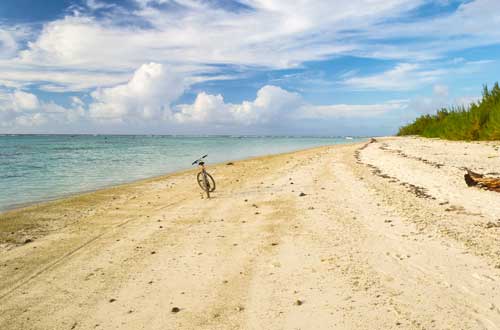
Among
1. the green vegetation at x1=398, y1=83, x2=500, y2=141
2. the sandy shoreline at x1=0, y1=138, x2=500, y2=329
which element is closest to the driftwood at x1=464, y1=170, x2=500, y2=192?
the sandy shoreline at x1=0, y1=138, x2=500, y2=329

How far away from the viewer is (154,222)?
8.61 meters

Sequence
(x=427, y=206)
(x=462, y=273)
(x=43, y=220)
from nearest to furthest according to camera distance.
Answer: (x=462, y=273) < (x=427, y=206) < (x=43, y=220)

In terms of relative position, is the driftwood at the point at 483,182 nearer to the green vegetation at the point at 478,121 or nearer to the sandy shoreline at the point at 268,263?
the sandy shoreline at the point at 268,263

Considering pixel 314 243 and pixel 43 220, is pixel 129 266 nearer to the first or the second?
pixel 314 243

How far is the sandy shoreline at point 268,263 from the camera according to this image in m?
3.99

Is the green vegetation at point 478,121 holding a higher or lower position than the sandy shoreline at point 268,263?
higher

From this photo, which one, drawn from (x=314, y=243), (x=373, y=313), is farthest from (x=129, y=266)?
(x=373, y=313)

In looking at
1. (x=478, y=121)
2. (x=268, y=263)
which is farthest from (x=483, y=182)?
(x=478, y=121)

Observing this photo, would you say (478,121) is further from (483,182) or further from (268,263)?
(268,263)

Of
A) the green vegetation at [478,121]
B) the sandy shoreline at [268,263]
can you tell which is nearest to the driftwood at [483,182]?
the sandy shoreline at [268,263]

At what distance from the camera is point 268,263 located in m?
5.41

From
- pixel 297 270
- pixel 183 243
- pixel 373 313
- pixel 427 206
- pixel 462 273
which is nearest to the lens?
pixel 373 313

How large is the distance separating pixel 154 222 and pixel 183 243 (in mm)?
2131

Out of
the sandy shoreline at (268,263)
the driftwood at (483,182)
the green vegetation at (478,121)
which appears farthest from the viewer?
the green vegetation at (478,121)
